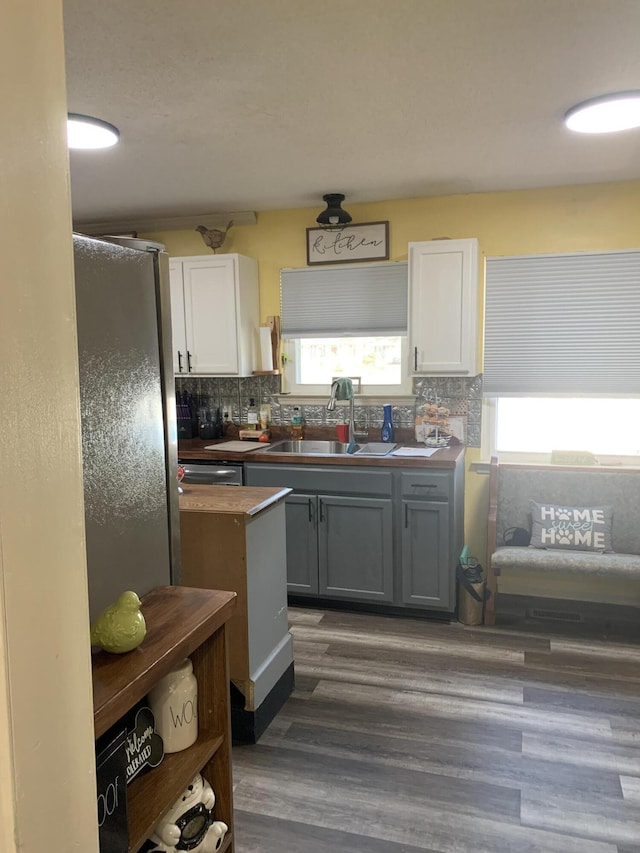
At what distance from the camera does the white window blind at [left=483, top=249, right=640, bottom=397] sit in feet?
12.1

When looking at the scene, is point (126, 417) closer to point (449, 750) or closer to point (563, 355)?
point (449, 750)

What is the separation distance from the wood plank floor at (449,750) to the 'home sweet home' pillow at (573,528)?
0.48m

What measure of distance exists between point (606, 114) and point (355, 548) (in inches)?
94.5

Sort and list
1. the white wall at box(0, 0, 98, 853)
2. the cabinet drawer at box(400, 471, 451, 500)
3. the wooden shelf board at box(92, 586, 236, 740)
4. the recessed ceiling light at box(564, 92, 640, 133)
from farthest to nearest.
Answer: the cabinet drawer at box(400, 471, 451, 500)
the recessed ceiling light at box(564, 92, 640, 133)
the wooden shelf board at box(92, 586, 236, 740)
the white wall at box(0, 0, 98, 853)

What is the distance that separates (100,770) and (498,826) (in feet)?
4.87

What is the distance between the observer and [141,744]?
138cm

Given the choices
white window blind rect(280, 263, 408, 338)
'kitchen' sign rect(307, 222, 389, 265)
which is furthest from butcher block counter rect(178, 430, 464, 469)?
'kitchen' sign rect(307, 222, 389, 265)

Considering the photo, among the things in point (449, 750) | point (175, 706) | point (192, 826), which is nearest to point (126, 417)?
point (175, 706)

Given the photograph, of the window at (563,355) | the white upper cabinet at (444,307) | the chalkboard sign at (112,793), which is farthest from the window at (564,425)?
the chalkboard sign at (112,793)

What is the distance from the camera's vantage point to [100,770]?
1142 millimetres

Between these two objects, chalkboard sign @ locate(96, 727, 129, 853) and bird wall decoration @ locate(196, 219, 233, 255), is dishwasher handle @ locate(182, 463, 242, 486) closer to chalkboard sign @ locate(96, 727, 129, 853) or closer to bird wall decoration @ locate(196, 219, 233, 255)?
bird wall decoration @ locate(196, 219, 233, 255)

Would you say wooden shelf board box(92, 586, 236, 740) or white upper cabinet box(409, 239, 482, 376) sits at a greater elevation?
white upper cabinet box(409, 239, 482, 376)

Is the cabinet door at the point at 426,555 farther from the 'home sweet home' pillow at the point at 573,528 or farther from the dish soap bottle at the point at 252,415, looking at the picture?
the dish soap bottle at the point at 252,415

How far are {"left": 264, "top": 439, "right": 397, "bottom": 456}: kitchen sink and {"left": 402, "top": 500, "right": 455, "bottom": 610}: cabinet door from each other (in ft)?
1.82
